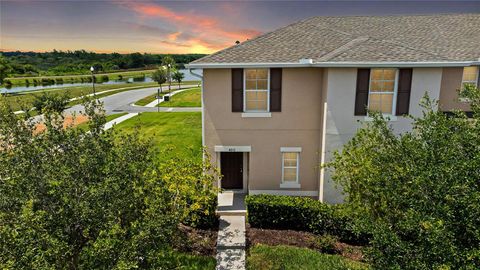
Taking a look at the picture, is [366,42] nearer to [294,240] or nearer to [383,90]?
[383,90]

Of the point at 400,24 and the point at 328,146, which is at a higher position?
the point at 400,24

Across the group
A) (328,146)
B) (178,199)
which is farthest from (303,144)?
(178,199)

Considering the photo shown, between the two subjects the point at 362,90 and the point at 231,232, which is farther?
the point at 362,90

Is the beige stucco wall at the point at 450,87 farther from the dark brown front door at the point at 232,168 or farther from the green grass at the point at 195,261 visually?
the green grass at the point at 195,261

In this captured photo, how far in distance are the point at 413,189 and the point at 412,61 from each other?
8.20m

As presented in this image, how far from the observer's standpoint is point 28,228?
5.00 meters

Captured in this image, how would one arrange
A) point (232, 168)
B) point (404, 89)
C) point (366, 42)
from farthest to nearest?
point (232, 168) → point (366, 42) → point (404, 89)

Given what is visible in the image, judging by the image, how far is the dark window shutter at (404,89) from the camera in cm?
1265

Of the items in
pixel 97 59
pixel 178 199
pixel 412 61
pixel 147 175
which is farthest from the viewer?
pixel 97 59

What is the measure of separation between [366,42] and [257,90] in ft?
16.3

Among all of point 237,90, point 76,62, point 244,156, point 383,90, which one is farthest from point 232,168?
point 76,62

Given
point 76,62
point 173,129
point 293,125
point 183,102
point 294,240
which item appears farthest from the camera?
point 76,62

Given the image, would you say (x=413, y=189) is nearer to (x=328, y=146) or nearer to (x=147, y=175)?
(x=147, y=175)

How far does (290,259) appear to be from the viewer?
34.4 feet
